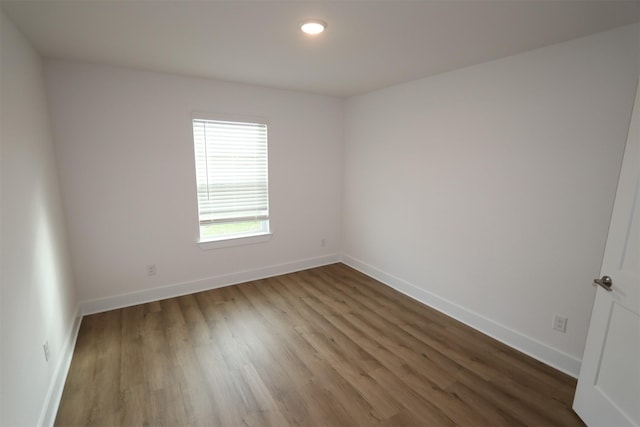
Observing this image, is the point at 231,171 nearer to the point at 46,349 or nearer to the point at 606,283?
the point at 46,349

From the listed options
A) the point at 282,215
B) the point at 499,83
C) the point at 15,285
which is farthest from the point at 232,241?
the point at 499,83

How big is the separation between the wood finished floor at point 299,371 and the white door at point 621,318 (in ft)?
1.04

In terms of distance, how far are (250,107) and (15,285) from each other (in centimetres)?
269

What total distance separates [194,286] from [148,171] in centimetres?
139

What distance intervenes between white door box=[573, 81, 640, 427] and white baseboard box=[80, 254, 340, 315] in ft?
10.2

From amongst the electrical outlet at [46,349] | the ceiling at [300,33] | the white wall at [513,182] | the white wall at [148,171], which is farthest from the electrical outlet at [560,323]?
the electrical outlet at [46,349]

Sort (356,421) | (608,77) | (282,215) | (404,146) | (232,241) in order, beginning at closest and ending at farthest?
(356,421), (608,77), (404,146), (232,241), (282,215)

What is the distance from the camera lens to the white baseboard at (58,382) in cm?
172

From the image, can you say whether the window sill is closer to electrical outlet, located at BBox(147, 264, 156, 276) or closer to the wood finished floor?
electrical outlet, located at BBox(147, 264, 156, 276)

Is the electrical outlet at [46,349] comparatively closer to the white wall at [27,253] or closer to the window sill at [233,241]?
the white wall at [27,253]

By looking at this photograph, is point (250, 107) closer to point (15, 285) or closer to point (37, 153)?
point (37, 153)

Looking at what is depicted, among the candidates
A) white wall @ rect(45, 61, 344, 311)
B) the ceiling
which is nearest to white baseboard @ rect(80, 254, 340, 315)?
white wall @ rect(45, 61, 344, 311)

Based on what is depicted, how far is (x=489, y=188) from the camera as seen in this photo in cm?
262

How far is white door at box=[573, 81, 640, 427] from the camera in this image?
1517 millimetres
